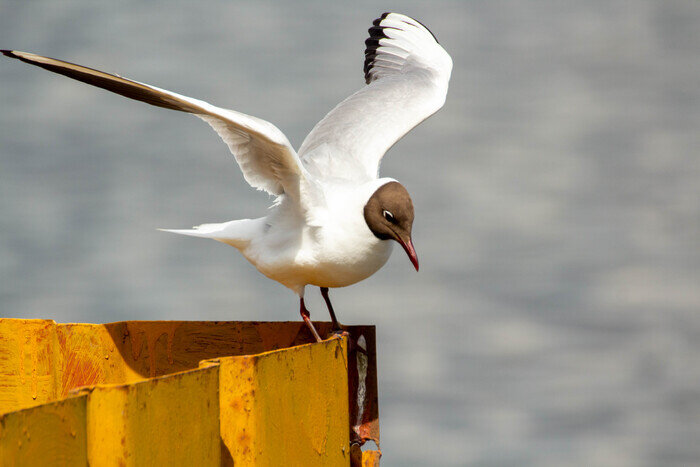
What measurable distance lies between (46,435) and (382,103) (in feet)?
12.5

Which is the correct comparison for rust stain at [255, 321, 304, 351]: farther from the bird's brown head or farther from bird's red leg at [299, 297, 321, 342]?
the bird's brown head

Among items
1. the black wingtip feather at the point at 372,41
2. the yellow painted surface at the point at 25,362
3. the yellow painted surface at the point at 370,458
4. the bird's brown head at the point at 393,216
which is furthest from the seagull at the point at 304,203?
the black wingtip feather at the point at 372,41

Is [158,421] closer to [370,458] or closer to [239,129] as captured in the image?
[370,458]

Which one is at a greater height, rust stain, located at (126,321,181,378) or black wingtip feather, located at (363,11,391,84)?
black wingtip feather, located at (363,11,391,84)

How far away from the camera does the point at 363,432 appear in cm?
390

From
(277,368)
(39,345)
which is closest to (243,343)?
(39,345)

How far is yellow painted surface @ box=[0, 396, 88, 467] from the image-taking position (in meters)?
1.86

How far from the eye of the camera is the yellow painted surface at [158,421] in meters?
2.11

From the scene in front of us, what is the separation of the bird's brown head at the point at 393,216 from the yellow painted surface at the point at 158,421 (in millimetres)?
1592

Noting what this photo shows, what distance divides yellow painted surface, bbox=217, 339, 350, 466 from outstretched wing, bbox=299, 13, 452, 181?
5.10 ft

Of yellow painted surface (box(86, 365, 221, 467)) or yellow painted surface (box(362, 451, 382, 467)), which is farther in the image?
yellow painted surface (box(362, 451, 382, 467))

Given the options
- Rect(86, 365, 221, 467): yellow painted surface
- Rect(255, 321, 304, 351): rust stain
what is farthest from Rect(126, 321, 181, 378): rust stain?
Rect(86, 365, 221, 467): yellow painted surface

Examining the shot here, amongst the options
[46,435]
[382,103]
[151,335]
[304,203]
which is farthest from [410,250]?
[46,435]

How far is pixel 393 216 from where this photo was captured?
3.91 metres
